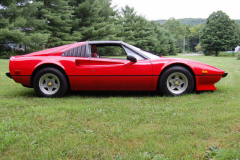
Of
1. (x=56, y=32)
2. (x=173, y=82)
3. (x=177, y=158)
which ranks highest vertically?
(x=56, y=32)

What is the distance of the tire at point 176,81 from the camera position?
4254 mm

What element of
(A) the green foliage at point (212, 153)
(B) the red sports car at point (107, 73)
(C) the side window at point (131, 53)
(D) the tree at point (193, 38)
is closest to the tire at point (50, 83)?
(B) the red sports car at point (107, 73)

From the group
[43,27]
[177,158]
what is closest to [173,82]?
[177,158]

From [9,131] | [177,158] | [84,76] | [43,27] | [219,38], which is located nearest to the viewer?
[177,158]

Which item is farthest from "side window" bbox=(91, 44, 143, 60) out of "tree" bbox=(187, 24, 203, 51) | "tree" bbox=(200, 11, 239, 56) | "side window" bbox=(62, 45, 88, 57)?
"tree" bbox=(187, 24, 203, 51)

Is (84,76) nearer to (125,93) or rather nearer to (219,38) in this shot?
(125,93)

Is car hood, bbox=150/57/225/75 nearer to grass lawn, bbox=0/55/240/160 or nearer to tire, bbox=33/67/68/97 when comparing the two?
grass lawn, bbox=0/55/240/160

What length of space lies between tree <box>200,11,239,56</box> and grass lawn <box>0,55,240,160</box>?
4791cm

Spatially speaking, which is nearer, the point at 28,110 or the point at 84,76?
the point at 28,110

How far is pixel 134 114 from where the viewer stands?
324cm

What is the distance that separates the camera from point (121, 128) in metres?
2.64

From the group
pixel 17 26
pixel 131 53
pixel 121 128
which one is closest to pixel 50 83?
pixel 131 53

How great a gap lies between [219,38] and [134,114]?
51.2m

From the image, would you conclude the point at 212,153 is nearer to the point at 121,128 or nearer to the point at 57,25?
the point at 121,128
